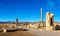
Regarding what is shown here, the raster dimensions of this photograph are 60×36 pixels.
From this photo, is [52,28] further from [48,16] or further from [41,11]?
[41,11]

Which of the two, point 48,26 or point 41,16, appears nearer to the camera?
point 48,26

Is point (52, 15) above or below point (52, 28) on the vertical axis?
above

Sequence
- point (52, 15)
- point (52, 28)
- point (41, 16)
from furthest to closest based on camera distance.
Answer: point (41, 16) → point (52, 15) → point (52, 28)

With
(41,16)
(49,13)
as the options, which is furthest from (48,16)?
(41,16)

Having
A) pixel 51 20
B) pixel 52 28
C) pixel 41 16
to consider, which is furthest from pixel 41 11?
pixel 52 28

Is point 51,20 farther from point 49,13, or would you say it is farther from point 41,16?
point 41,16

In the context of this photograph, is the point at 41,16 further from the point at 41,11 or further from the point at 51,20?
the point at 51,20

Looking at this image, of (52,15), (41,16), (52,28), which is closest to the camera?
(52,28)

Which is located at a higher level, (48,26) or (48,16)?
(48,16)

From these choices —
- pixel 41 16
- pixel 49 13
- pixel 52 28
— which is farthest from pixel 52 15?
pixel 41 16

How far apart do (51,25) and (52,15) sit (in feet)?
7.09

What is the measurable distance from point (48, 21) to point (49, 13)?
1.73 m

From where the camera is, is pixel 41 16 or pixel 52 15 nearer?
pixel 52 15

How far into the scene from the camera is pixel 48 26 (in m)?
30.8
